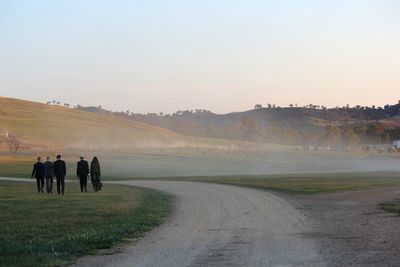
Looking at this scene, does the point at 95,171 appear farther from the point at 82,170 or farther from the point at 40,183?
the point at 40,183

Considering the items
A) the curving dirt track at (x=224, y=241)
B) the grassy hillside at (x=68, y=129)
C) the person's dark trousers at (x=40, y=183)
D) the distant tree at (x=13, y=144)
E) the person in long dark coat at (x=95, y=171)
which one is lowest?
the curving dirt track at (x=224, y=241)

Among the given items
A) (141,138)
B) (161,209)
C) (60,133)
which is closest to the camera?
(161,209)

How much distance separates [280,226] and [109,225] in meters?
4.37

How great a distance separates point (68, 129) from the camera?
13938 centimetres

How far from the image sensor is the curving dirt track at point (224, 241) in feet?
36.9

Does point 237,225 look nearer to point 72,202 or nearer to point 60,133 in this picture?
point 72,202

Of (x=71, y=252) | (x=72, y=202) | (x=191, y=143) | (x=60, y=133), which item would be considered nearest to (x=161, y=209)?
(x=72, y=202)

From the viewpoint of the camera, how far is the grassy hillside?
411ft

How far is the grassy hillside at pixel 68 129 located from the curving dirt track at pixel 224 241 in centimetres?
9756

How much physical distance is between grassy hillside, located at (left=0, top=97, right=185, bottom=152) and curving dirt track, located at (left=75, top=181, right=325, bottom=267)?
97.6 metres

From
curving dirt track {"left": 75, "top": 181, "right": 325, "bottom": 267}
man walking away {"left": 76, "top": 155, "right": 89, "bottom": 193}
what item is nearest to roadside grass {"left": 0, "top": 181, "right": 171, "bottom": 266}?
curving dirt track {"left": 75, "top": 181, "right": 325, "bottom": 267}

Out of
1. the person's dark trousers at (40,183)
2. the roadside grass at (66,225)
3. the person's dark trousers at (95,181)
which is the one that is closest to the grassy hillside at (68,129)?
the person's dark trousers at (40,183)

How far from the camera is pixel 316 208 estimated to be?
22.4 metres

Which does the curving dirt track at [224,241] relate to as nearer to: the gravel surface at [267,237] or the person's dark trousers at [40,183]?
the gravel surface at [267,237]
